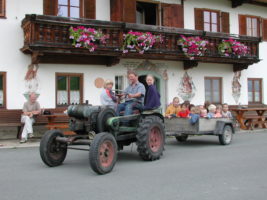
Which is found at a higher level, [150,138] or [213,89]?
[213,89]

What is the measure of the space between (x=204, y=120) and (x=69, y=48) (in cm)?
565

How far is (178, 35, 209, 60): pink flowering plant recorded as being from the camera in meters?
16.4

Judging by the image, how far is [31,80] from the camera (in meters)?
14.4

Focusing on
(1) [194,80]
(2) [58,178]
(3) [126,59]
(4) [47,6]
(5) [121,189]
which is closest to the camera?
(5) [121,189]

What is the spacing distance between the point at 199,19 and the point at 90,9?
5794 millimetres

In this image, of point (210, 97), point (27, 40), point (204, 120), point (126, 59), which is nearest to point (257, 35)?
point (210, 97)

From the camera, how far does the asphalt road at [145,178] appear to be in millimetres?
5676

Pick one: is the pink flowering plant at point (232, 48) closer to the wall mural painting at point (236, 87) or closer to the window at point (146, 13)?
the wall mural painting at point (236, 87)

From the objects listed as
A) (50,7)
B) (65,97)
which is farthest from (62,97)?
(50,7)

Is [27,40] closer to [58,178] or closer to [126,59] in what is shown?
[126,59]

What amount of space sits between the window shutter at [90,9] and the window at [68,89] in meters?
2.44

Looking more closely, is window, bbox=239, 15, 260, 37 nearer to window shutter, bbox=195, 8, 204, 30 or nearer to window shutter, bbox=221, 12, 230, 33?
window shutter, bbox=221, 12, 230, 33

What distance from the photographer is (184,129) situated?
1118 cm

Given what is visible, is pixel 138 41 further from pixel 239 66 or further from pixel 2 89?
pixel 239 66
